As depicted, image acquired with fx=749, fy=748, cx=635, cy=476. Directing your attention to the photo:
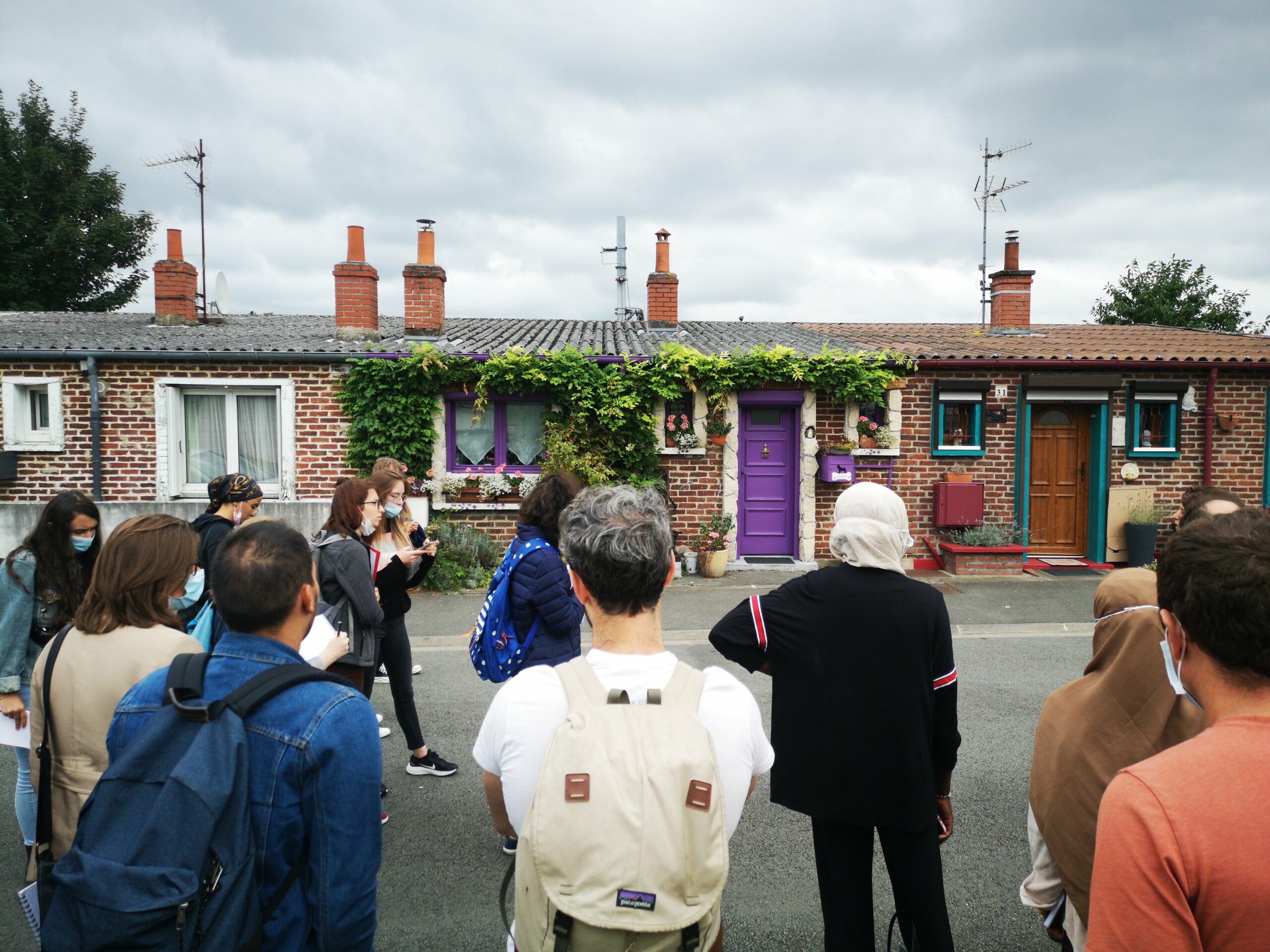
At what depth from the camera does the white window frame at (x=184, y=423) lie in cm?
1055

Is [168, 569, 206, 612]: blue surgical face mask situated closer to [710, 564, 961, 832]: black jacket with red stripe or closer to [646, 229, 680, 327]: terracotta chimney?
[710, 564, 961, 832]: black jacket with red stripe

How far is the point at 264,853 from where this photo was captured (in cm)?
158

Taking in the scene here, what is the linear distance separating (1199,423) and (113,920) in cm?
1407

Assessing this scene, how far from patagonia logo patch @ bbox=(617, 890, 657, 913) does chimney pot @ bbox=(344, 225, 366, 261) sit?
11.9 m

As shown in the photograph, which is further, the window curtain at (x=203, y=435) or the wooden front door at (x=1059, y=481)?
the wooden front door at (x=1059, y=481)

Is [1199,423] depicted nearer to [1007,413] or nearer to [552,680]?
[1007,413]

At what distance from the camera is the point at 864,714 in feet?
7.59

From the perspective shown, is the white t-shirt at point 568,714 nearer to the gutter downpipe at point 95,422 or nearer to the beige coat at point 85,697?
the beige coat at point 85,697

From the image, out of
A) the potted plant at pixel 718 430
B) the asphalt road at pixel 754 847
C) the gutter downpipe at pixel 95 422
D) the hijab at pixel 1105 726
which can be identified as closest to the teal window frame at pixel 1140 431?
the potted plant at pixel 718 430

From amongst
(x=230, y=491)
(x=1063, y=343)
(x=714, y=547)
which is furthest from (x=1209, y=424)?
(x=230, y=491)

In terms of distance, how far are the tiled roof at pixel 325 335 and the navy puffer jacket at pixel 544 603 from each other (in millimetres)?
7556

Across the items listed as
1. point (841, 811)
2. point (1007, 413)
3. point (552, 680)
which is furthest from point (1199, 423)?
point (552, 680)

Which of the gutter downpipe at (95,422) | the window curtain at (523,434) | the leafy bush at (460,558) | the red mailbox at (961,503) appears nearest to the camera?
the leafy bush at (460,558)

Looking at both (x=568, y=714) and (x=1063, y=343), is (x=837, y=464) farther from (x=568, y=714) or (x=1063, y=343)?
(x=568, y=714)
